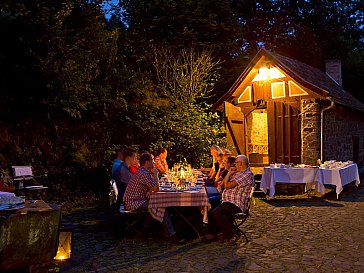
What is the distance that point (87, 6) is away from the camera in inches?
484

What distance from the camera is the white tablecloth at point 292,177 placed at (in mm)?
9766

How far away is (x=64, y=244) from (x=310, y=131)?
9.32 meters

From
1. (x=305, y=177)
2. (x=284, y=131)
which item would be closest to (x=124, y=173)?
(x=305, y=177)

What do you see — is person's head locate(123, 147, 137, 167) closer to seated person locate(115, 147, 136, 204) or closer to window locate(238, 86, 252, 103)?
seated person locate(115, 147, 136, 204)

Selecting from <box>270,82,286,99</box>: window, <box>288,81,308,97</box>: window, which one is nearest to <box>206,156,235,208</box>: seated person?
<box>288,81,308,97</box>: window

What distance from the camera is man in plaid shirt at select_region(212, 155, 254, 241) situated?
600 cm

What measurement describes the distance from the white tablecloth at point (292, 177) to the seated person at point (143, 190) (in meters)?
4.43

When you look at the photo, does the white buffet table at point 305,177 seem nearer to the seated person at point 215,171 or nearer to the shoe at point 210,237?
the seated person at point 215,171

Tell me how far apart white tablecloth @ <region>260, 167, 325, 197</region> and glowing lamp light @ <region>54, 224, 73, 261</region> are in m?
6.00

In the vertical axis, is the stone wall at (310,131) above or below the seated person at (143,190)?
above

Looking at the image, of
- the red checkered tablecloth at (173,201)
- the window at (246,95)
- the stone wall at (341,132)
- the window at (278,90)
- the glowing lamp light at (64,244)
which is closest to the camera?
the glowing lamp light at (64,244)

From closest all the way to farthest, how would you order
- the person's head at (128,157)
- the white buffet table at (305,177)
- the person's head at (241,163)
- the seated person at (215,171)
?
the person's head at (241,163) < the person's head at (128,157) < the seated person at (215,171) < the white buffet table at (305,177)

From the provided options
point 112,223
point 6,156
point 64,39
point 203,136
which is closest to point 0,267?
point 112,223

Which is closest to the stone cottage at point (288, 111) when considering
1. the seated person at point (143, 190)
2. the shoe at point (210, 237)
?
the shoe at point (210, 237)
